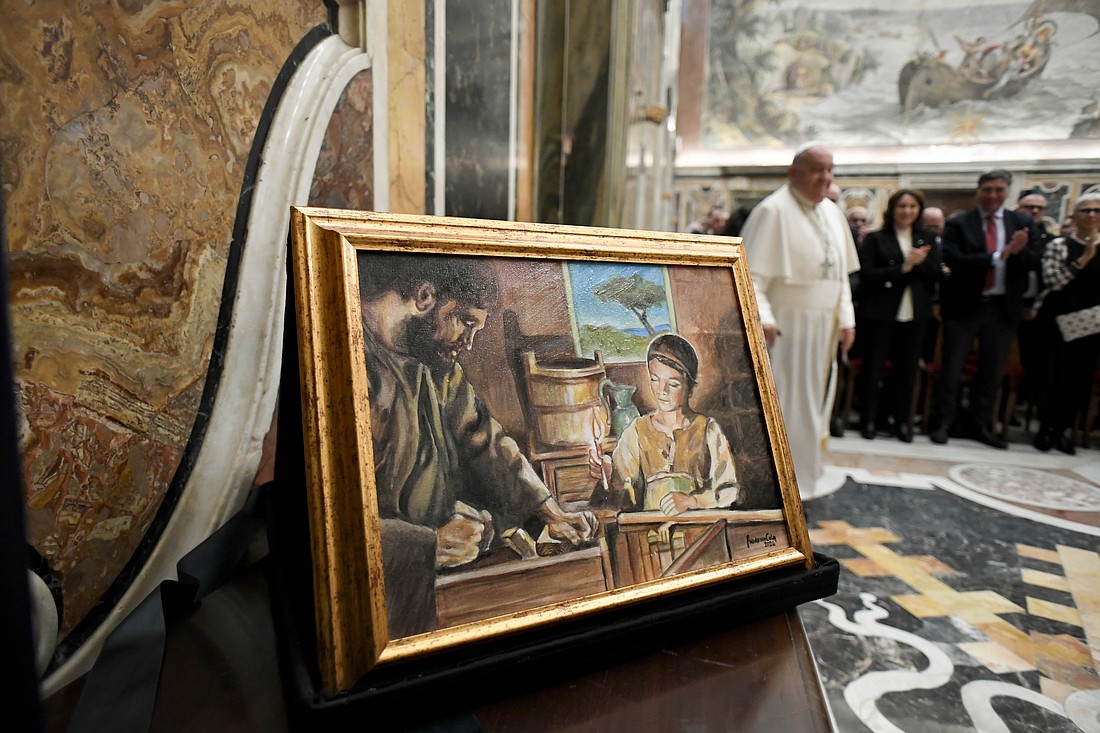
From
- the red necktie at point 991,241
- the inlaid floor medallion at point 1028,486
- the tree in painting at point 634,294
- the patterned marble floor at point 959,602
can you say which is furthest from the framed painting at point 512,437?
the red necktie at point 991,241

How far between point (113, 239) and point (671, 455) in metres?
0.74

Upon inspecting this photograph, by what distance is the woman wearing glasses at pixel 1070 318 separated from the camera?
4.48m

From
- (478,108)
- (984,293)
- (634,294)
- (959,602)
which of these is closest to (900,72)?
(984,293)

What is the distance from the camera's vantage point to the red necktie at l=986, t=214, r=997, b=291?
4879 millimetres

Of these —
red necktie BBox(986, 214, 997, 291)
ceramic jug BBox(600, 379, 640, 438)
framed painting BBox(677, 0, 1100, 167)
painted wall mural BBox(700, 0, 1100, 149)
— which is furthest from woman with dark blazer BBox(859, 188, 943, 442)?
painted wall mural BBox(700, 0, 1100, 149)

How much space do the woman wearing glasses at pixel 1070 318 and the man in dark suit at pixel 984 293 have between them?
0.67 feet

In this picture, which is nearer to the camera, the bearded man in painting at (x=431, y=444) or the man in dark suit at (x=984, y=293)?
the bearded man in painting at (x=431, y=444)

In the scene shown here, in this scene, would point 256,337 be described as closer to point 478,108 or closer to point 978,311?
point 478,108

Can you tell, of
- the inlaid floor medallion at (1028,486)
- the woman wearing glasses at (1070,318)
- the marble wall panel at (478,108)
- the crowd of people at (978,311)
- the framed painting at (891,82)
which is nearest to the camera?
the marble wall panel at (478,108)

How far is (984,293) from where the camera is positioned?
4.88 metres

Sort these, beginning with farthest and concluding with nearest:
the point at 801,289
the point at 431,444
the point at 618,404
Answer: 1. the point at 801,289
2. the point at 618,404
3. the point at 431,444

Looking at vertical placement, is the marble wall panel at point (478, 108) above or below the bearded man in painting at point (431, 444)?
above
